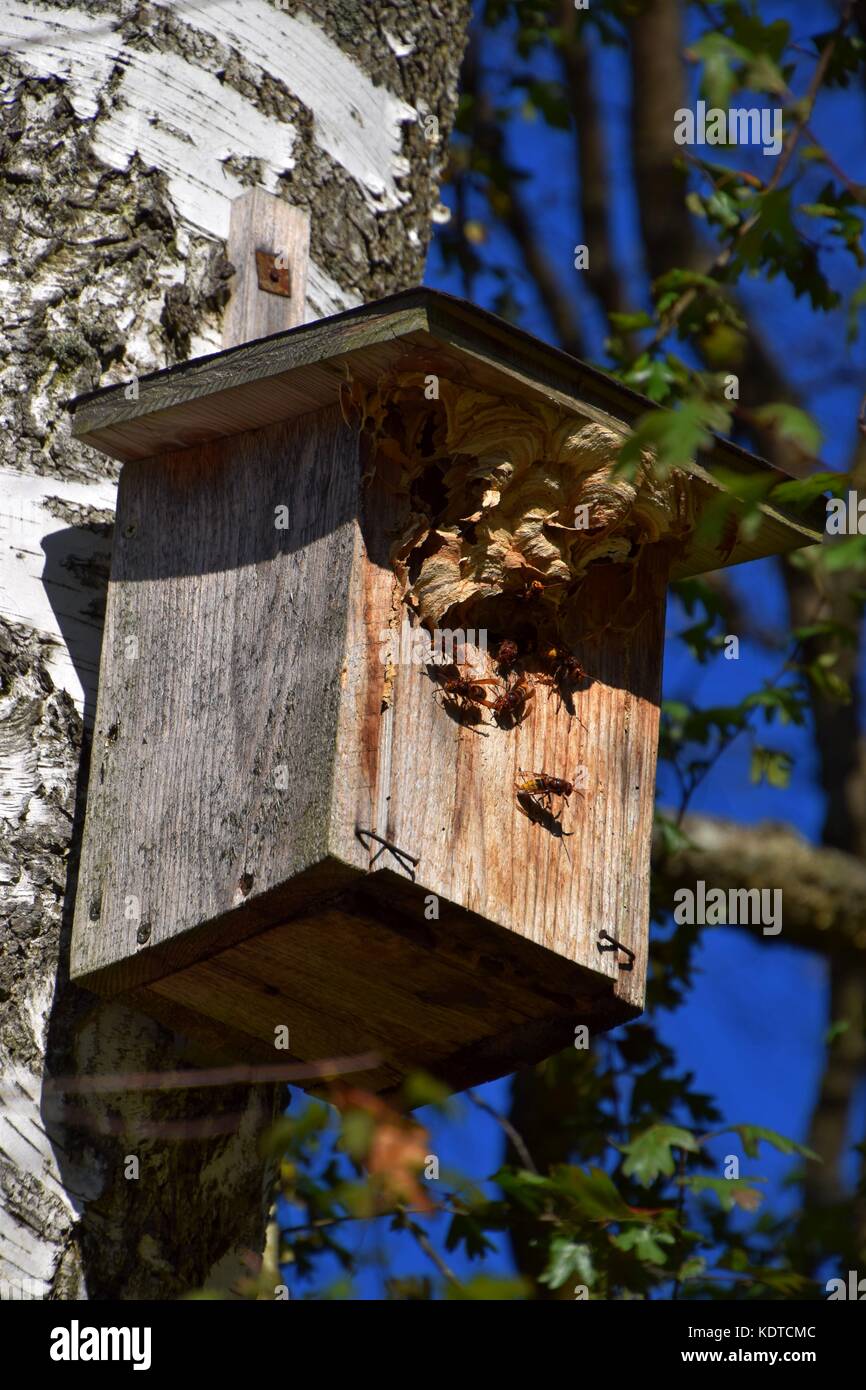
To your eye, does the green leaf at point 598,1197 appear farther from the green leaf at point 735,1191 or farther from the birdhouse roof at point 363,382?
the birdhouse roof at point 363,382

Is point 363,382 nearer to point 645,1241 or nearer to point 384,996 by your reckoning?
point 384,996

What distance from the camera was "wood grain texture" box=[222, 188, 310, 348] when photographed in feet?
11.2

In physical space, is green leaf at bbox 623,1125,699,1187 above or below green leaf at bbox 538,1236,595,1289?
above

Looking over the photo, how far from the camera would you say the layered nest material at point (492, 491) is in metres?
2.86

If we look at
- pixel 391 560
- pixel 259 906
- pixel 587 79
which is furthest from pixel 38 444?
pixel 587 79

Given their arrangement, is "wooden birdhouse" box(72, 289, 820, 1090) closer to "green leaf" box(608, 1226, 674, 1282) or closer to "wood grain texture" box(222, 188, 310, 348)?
"wood grain texture" box(222, 188, 310, 348)

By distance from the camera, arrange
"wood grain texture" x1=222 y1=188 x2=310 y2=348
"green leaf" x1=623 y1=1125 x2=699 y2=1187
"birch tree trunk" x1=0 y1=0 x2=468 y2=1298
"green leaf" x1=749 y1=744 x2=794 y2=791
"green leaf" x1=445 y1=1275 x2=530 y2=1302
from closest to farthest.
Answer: "green leaf" x1=445 y1=1275 x2=530 y2=1302 < "birch tree trunk" x1=0 y1=0 x2=468 y2=1298 < "wood grain texture" x1=222 y1=188 x2=310 y2=348 < "green leaf" x1=623 y1=1125 x2=699 y2=1187 < "green leaf" x1=749 y1=744 x2=794 y2=791

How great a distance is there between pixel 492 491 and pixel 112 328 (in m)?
0.75

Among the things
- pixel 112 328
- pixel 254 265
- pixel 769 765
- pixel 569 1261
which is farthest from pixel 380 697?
pixel 769 765

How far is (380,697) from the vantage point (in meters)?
2.74

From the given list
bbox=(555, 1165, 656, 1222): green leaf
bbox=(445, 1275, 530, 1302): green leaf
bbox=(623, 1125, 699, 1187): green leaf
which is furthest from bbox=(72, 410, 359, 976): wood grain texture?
bbox=(623, 1125, 699, 1187): green leaf

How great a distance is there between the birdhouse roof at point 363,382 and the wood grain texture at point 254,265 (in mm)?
391

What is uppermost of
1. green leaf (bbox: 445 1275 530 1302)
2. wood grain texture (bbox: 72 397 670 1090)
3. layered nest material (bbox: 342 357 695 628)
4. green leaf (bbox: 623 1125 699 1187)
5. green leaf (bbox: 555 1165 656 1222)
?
layered nest material (bbox: 342 357 695 628)

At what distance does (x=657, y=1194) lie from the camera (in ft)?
14.6
